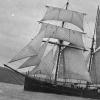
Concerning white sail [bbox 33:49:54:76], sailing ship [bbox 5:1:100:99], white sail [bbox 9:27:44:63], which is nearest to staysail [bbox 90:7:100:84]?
sailing ship [bbox 5:1:100:99]

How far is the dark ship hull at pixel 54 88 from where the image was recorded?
52.7 meters

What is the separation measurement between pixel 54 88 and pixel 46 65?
4961mm

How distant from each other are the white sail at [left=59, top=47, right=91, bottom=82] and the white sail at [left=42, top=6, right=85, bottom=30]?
649cm

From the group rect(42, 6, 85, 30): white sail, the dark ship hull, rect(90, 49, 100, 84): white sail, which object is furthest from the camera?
rect(90, 49, 100, 84): white sail

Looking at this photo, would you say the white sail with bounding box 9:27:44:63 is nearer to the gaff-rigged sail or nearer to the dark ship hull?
the gaff-rigged sail

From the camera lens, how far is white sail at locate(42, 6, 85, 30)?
60.4 meters

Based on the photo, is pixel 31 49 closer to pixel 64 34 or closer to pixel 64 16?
pixel 64 34

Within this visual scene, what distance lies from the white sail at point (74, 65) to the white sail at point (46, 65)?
4522mm

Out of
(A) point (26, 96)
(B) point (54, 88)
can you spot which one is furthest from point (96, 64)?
(A) point (26, 96)

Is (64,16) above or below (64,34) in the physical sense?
above

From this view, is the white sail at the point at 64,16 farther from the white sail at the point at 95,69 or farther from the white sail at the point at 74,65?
the white sail at the point at 95,69

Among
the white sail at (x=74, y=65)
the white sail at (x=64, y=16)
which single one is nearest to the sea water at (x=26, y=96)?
the white sail at (x=74, y=65)

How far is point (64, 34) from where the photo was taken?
60.5 metres

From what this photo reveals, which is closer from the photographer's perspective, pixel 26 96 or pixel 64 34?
pixel 26 96
